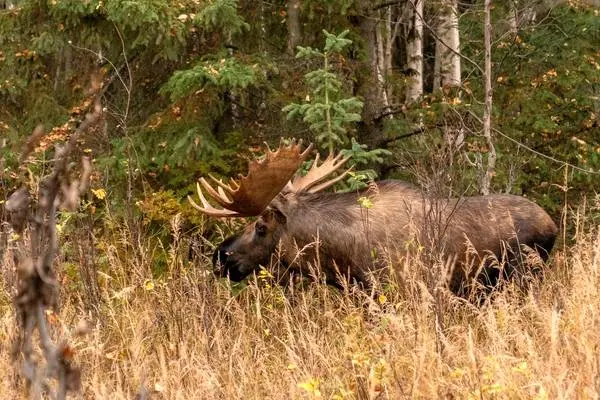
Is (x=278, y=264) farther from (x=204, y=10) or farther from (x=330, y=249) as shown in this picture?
(x=204, y=10)

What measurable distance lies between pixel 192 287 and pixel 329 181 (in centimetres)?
199

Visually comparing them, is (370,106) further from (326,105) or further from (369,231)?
(369,231)

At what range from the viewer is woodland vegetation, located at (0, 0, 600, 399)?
5062mm

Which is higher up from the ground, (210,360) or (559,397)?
(559,397)

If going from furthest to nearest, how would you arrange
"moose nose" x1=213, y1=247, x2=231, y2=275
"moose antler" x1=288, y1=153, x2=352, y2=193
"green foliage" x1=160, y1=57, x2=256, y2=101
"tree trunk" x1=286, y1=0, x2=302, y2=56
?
"tree trunk" x1=286, y1=0, x2=302, y2=56 → "green foliage" x1=160, y1=57, x2=256, y2=101 → "moose antler" x1=288, y1=153, x2=352, y2=193 → "moose nose" x1=213, y1=247, x2=231, y2=275

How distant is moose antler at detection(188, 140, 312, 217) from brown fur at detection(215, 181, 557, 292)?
16cm

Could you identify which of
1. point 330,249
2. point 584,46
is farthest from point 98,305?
point 584,46

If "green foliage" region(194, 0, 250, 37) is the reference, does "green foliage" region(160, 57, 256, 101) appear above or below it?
below

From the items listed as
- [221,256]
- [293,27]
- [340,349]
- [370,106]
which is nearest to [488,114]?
[370,106]

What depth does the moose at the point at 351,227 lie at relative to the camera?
23.4 feet

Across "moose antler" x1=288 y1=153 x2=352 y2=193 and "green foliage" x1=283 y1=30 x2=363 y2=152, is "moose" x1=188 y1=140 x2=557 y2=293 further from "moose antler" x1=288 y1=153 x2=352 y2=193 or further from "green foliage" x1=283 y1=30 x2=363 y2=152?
"green foliage" x1=283 y1=30 x2=363 y2=152

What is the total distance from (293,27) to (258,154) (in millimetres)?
1348

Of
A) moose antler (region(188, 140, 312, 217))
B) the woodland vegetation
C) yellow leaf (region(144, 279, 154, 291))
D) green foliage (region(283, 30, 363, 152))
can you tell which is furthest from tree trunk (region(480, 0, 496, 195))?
yellow leaf (region(144, 279, 154, 291))

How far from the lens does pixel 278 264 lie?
23.9 ft
